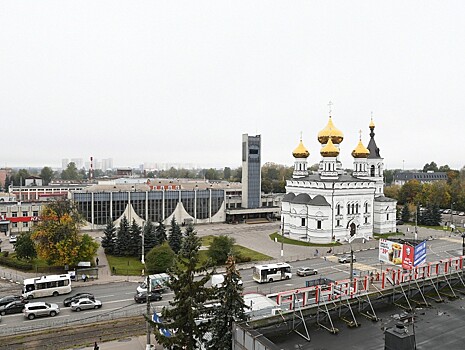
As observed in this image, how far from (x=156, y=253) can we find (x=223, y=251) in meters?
6.68

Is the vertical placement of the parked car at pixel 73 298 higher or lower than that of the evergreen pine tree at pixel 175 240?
lower

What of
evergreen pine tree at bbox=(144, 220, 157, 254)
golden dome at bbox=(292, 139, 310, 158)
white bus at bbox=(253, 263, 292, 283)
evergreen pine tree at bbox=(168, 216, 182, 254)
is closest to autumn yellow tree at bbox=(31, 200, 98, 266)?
evergreen pine tree at bbox=(144, 220, 157, 254)

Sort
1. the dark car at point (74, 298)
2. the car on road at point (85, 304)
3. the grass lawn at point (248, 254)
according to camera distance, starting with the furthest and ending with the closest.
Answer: the grass lawn at point (248, 254) < the dark car at point (74, 298) < the car on road at point (85, 304)

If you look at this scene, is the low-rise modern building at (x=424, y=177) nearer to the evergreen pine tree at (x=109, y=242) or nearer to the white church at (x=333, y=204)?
the white church at (x=333, y=204)

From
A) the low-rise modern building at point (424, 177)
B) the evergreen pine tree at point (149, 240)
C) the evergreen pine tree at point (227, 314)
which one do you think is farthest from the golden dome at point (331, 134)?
the low-rise modern building at point (424, 177)

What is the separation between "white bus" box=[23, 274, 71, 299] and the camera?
2834 cm

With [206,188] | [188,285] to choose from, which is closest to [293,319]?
[188,285]

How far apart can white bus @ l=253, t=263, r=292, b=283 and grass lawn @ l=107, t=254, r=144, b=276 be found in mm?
10731

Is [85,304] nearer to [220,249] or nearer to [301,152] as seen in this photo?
[220,249]

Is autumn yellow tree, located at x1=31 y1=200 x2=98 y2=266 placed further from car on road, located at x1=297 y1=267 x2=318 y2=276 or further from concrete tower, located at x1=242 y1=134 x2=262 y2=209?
concrete tower, located at x1=242 y1=134 x2=262 y2=209

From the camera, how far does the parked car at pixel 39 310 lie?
2459 cm

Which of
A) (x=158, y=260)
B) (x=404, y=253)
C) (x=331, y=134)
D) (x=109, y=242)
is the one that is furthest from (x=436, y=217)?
(x=109, y=242)

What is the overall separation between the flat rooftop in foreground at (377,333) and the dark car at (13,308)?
19.8m

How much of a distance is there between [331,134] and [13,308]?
47973 mm
